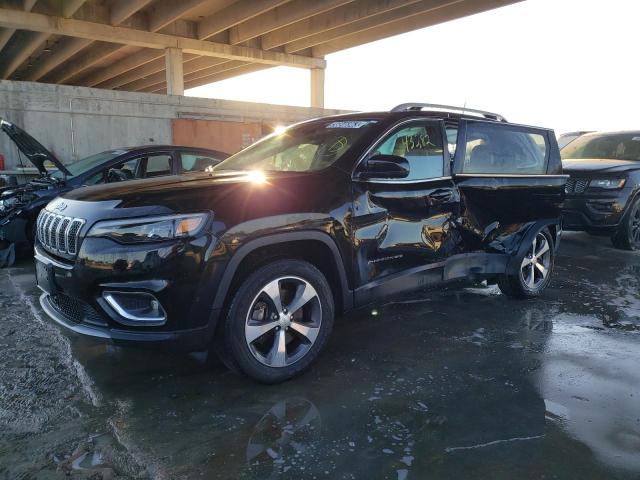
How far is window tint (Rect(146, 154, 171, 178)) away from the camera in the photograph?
253 inches

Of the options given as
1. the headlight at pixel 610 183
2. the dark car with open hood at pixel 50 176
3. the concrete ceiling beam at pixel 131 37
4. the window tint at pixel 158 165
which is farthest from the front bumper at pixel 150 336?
the concrete ceiling beam at pixel 131 37

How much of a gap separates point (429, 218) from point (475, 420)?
155cm

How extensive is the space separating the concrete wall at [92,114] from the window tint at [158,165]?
571cm

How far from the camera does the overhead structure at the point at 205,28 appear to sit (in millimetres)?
18047

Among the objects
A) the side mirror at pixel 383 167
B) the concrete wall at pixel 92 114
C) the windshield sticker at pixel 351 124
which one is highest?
the concrete wall at pixel 92 114

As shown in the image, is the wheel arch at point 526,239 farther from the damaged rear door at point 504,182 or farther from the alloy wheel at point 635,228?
the alloy wheel at point 635,228

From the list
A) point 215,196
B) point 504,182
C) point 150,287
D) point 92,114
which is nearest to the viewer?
point 150,287

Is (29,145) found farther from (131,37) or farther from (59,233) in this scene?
(131,37)

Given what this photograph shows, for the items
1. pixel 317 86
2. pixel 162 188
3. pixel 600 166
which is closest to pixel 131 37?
pixel 317 86

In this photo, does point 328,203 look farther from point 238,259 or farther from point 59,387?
point 59,387

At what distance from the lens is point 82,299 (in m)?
2.62

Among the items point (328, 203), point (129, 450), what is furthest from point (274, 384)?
point (328, 203)

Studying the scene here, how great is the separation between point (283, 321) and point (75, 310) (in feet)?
3.89

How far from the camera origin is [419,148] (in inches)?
151
